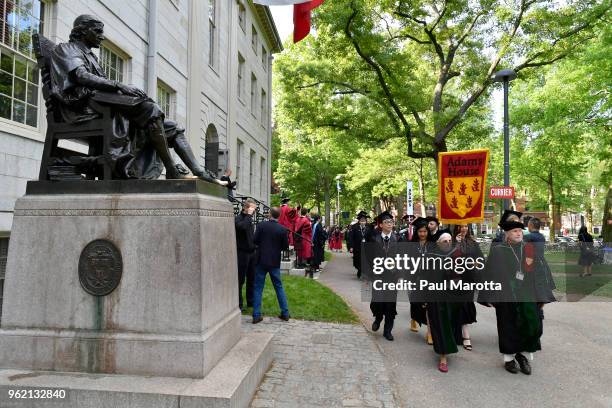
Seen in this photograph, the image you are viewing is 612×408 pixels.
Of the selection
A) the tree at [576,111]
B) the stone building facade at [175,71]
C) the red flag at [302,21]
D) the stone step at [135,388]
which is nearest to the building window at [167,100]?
the stone building facade at [175,71]

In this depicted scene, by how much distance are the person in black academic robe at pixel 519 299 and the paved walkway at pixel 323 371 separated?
5.57ft

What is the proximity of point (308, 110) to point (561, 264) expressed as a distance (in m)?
13.4

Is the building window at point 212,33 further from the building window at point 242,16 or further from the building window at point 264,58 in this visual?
the building window at point 264,58

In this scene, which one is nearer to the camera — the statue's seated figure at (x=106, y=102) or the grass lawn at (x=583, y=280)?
the statue's seated figure at (x=106, y=102)

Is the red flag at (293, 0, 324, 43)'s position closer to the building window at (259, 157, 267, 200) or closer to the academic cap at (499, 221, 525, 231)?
the academic cap at (499, 221, 525, 231)

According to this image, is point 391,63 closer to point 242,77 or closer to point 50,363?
point 242,77

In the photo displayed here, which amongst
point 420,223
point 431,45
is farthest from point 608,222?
point 420,223

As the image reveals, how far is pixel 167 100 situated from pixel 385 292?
9.40 metres

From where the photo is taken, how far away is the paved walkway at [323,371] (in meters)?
4.00

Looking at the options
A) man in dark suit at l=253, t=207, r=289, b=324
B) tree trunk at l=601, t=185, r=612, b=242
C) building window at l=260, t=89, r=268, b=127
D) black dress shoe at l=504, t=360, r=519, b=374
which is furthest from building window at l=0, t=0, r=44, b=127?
tree trunk at l=601, t=185, r=612, b=242

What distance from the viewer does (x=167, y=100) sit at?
12.4 meters

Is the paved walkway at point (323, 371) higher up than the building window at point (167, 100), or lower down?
lower down

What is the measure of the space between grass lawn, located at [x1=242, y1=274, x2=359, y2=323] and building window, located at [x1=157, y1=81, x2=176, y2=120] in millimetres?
6241

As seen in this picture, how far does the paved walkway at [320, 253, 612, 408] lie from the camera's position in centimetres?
434
